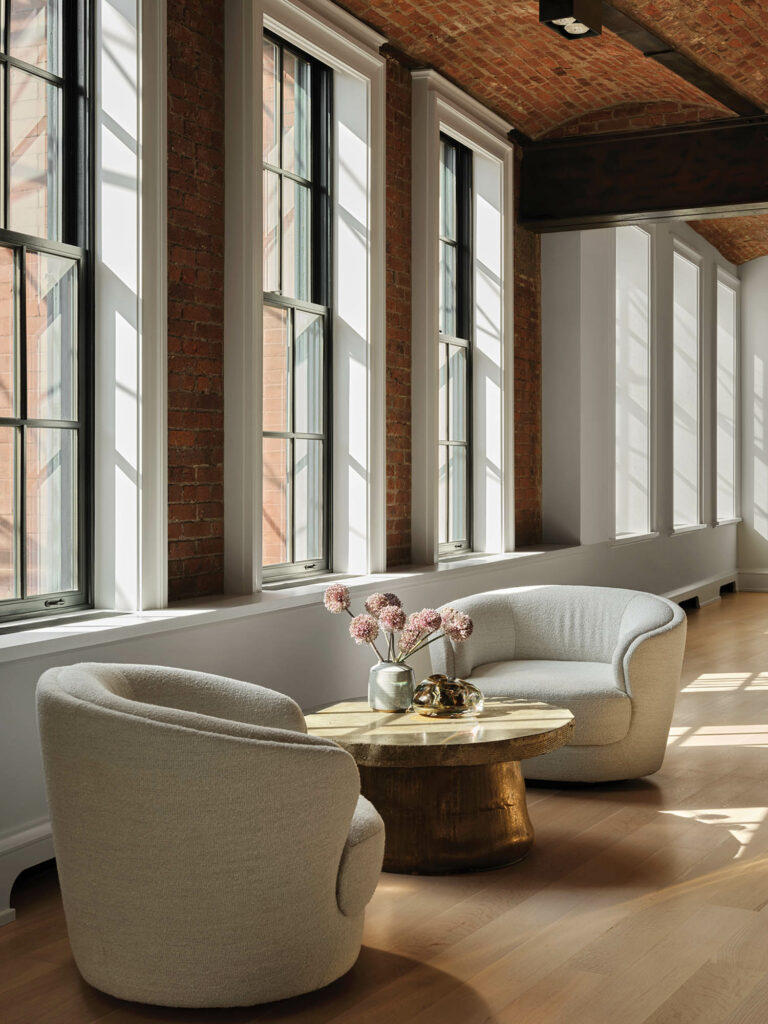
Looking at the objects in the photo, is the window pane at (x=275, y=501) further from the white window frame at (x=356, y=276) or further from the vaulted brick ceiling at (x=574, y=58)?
the vaulted brick ceiling at (x=574, y=58)

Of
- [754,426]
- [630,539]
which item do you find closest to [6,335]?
[630,539]

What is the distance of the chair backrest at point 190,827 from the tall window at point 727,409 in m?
11.0

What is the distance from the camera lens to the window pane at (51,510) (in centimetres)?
420

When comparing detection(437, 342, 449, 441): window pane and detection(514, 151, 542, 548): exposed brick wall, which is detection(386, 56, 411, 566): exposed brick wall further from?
detection(514, 151, 542, 548): exposed brick wall

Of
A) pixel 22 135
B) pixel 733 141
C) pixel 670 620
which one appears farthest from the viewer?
A: pixel 733 141

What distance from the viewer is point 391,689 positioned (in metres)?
4.27

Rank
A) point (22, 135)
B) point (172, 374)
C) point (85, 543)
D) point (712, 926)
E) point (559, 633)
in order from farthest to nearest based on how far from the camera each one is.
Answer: point (559, 633) → point (172, 374) → point (85, 543) → point (22, 135) → point (712, 926)

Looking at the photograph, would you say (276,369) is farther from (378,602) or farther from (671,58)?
(671,58)

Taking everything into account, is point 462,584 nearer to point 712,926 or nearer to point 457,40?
point 457,40

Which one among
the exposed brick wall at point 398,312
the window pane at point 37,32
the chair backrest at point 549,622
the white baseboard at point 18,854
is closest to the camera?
the white baseboard at point 18,854

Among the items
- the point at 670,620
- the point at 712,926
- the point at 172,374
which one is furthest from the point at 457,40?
the point at 712,926

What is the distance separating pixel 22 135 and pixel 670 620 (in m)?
3.16

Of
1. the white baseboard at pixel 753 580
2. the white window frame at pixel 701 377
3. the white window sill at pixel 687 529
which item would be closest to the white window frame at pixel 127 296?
the white window sill at pixel 687 529

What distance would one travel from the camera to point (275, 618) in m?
5.02
